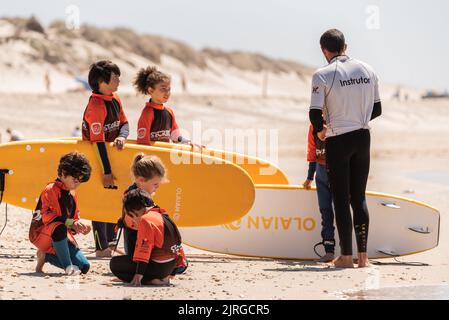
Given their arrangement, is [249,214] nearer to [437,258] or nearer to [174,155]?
[174,155]

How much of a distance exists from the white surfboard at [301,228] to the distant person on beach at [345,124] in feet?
2.61

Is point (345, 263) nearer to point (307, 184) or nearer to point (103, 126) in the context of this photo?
point (307, 184)

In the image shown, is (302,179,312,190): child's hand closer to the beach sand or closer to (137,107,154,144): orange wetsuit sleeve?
the beach sand

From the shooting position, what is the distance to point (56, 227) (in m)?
6.02

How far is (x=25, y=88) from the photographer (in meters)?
34.0

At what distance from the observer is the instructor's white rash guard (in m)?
6.45

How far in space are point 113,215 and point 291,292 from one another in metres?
2.07

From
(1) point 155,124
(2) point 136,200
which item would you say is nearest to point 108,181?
(1) point 155,124

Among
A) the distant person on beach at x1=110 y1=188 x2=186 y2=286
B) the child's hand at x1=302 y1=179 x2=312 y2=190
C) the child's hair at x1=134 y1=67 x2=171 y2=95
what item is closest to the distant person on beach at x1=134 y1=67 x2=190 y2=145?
the child's hair at x1=134 y1=67 x2=171 y2=95

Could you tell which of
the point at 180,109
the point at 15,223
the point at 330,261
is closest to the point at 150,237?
the point at 330,261

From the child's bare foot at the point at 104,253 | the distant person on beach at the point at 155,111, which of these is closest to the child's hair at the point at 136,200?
the child's bare foot at the point at 104,253

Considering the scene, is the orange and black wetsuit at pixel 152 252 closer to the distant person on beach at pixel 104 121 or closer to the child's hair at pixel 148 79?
the distant person on beach at pixel 104 121

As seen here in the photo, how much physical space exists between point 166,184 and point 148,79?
0.82 m

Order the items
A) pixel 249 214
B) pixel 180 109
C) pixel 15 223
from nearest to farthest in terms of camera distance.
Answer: pixel 249 214 → pixel 15 223 → pixel 180 109
